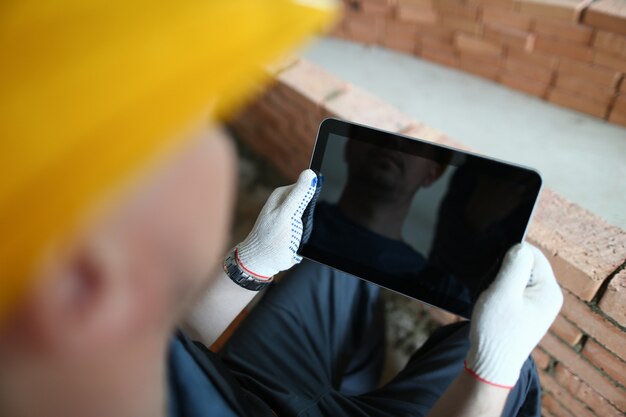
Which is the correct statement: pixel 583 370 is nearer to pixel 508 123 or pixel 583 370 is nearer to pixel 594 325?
pixel 594 325

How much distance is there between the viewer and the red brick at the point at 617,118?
1.16 m

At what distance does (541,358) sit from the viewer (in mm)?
1016

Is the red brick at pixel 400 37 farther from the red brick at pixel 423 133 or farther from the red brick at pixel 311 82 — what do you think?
the red brick at pixel 423 133

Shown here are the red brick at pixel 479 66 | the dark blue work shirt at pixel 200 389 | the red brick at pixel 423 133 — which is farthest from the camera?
the red brick at pixel 479 66

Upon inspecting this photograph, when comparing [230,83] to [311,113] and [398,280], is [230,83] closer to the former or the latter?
[398,280]

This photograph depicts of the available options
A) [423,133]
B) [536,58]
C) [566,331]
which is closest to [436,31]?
[536,58]

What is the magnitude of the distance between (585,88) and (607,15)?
0.21 meters

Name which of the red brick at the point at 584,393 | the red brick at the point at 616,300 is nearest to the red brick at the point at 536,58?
the red brick at the point at 616,300

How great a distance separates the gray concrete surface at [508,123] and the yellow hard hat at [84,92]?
1081mm

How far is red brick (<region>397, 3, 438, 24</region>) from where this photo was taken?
56.7 inches

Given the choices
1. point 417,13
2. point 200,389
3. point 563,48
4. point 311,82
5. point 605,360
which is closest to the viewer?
point 200,389

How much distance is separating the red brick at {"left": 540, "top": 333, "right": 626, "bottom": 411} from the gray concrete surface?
32 cm

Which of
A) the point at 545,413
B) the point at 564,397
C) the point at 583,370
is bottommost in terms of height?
the point at 545,413

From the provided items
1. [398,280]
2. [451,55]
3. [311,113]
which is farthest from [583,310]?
[451,55]
